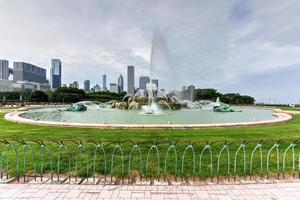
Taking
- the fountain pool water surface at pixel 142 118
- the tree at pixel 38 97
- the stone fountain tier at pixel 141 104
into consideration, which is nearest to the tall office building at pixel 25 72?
the tree at pixel 38 97

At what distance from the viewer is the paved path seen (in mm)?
5047

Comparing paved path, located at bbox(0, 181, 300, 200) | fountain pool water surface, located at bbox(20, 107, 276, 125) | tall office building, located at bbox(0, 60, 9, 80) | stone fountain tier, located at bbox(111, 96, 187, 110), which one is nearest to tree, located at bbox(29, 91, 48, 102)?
stone fountain tier, located at bbox(111, 96, 187, 110)

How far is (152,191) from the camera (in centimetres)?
530

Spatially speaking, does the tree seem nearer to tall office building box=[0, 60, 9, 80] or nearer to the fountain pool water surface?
the fountain pool water surface

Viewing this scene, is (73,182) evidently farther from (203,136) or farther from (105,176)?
(203,136)

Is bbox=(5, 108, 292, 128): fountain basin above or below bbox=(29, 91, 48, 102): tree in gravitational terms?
below

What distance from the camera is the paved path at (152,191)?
5047 millimetres

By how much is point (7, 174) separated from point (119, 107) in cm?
2829

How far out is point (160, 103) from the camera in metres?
33.8

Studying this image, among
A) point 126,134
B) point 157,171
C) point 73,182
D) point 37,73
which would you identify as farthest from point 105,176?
point 37,73

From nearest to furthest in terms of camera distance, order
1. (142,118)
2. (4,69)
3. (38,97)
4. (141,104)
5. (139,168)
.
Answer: (139,168) → (142,118) → (141,104) → (38,97) → (4,69)

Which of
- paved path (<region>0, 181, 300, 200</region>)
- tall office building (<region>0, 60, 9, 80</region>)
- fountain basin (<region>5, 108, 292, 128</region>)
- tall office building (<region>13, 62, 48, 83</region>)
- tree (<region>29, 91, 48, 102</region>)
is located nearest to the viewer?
paved path (<region>0, 181, 300, 200</region>)

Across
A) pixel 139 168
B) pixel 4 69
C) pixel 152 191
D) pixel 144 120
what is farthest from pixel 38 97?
pixel 4 69

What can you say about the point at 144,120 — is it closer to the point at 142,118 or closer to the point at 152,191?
the point at 142,118
